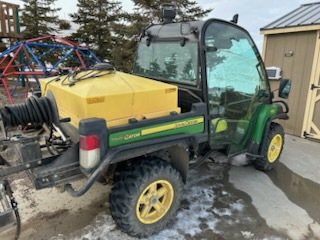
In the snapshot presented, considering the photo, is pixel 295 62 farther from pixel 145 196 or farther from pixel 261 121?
pixel 145 196

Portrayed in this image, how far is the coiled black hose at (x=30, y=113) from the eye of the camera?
2.21m

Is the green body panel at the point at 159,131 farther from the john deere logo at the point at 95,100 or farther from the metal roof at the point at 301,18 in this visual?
the metal roof at the point at 301,18

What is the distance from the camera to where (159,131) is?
2.28 metres

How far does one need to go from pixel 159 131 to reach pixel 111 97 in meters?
0.51

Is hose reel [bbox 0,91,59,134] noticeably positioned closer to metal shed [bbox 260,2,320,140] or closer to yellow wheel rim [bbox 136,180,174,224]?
yellow wheel rim [bbox 136,180,174,224]

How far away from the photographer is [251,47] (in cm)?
325

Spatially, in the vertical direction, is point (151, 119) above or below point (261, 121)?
above

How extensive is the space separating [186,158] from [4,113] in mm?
→ 1655

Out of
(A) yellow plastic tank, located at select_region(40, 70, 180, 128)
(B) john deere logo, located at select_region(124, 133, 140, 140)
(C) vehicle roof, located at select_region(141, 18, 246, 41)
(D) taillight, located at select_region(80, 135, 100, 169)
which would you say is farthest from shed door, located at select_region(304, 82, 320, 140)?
(D) taillight, located at select_region(80, 135, 100, 169)

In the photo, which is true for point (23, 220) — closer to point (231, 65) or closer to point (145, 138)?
point (145, 138)

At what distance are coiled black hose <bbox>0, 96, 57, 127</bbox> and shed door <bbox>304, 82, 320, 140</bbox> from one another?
5.08 m

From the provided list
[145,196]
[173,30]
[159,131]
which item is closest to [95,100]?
[159,131]

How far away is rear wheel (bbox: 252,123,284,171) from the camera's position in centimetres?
363

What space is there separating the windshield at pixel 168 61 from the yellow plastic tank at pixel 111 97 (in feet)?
1.46
